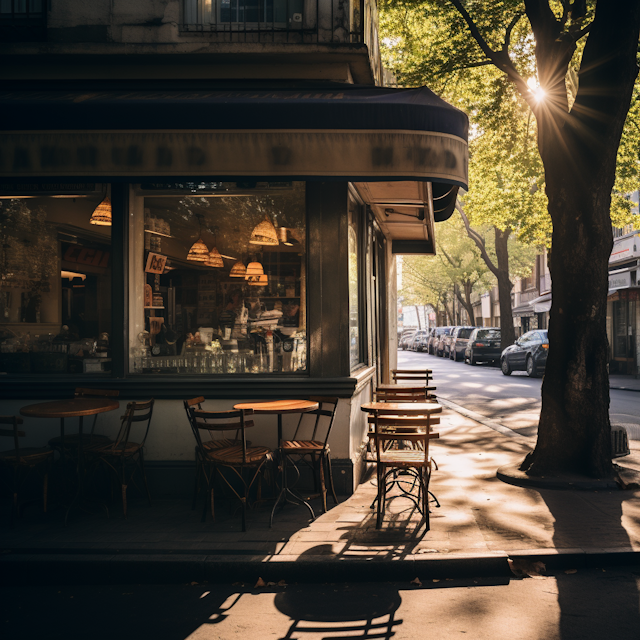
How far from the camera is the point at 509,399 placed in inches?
642

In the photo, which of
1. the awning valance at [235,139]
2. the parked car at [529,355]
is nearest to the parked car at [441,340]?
the parked car at [529,355]

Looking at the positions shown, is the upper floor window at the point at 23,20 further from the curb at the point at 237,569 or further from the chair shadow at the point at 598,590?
the chair shadow at the point at 598,590

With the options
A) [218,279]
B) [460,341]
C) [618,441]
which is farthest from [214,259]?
[460,341]

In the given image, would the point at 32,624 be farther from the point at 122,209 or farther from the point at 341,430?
the point at 122,209

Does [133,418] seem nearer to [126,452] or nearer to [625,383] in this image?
[126,452]

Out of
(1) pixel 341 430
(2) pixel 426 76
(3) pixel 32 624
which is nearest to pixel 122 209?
(1) pixel 341 430

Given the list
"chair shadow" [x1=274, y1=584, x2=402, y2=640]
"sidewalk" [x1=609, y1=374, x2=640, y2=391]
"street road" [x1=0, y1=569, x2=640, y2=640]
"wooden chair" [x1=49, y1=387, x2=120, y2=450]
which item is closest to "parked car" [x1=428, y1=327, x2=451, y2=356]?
→ "sidewalk" [x1=609, y1=374, x2=640, y2=391]

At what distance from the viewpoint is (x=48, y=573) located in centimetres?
488

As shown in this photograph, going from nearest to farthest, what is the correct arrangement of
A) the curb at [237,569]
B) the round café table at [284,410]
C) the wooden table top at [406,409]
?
the curb at [237,569]
the round café table at [284,410]
the wooden table top at [406,409]

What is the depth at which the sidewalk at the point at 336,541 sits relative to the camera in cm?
481

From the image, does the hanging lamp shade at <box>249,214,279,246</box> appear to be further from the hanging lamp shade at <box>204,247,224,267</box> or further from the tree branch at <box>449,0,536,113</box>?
the tree branch at <box>449,0,536,113</box>

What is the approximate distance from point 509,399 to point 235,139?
40.1 feet

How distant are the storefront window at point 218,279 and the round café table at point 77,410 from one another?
0.79 meters

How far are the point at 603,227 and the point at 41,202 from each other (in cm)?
635
